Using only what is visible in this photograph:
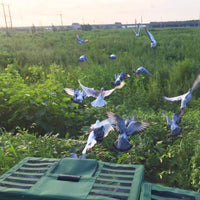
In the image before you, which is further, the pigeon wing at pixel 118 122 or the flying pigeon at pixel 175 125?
the flying pigeon at pixel 175 125

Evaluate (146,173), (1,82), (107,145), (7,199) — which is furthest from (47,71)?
(7,199)

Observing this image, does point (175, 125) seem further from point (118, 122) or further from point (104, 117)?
point (104, 117)

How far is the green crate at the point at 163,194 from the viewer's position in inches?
45.3

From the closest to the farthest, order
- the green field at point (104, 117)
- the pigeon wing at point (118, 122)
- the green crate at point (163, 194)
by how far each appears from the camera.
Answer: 1. the green crate at point (163, 194)
2. the pigeon wing at point (118, 122)
3. the green field at point (104, 117)

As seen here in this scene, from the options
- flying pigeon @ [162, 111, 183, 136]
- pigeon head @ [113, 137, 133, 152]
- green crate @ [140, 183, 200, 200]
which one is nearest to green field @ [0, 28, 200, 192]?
flying pigeon @ [162, 111, 183, 136]

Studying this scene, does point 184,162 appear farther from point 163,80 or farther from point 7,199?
point 163,80

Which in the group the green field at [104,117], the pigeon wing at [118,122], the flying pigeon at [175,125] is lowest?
the green field at [104,117]

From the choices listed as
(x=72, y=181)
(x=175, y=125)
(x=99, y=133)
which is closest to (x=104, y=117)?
(x=175, y=125)

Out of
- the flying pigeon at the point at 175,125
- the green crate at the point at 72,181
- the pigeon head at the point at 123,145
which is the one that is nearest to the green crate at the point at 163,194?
the green crate at the point at 72,181

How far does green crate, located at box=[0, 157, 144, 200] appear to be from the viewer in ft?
3.80

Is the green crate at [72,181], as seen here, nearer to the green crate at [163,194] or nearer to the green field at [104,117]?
the green crate at [163,194]

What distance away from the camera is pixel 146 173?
A: 6.52 ft

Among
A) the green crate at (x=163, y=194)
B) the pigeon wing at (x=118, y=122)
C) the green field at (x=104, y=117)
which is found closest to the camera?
the green crate at (x=163, y=194)

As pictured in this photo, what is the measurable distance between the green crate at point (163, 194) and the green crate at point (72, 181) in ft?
0.12
